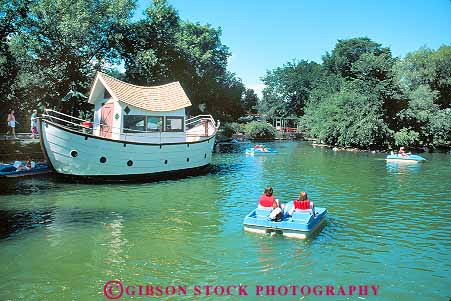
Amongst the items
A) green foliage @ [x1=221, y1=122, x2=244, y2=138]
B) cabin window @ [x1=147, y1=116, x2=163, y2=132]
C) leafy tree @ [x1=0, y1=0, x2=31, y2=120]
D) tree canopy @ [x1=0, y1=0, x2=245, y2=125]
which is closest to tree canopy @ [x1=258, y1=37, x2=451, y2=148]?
green foliage @ [x1=221, y1=122, x2=244, y2=138]

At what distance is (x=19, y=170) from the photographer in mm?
26391

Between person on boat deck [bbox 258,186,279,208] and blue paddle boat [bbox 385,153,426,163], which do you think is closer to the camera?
person on boat deck [bbox 258,186,279,208]

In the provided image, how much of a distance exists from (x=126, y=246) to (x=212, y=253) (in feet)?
9.31

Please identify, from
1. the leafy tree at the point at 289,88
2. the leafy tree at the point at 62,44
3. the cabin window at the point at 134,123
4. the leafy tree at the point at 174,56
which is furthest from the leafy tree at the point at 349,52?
the cabin window at the point at 134,123

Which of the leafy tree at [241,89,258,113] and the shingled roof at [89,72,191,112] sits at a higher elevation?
the leafy tree at [241,89,258,113]

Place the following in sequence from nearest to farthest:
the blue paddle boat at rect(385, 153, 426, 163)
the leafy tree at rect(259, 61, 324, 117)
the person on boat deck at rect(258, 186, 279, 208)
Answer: the person on boat deck at rect(258, 186, 279, 208)
the blue paddle boat at rect(385, 153, 426, 163)
the leafy tree at rect(259, 61, 324, 117)

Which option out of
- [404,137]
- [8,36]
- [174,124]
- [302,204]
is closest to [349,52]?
[404,137]

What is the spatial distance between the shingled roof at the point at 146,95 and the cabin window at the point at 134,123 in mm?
808

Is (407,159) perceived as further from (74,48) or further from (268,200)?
(74,48)

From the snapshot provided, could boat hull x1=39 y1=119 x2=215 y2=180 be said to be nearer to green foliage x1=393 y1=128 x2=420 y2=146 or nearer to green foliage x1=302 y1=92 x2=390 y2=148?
green foliage x1=302 y1=92 x2=390 y2=148

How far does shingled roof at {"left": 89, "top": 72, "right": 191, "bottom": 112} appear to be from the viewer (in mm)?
25766

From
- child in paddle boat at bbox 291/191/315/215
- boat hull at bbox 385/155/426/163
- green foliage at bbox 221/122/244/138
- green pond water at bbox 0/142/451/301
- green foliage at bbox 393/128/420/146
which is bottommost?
green pond water at bbox 0/142/451/301

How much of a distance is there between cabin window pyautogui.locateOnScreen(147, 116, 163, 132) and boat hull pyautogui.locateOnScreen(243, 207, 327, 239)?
1374 cm

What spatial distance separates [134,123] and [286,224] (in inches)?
592
